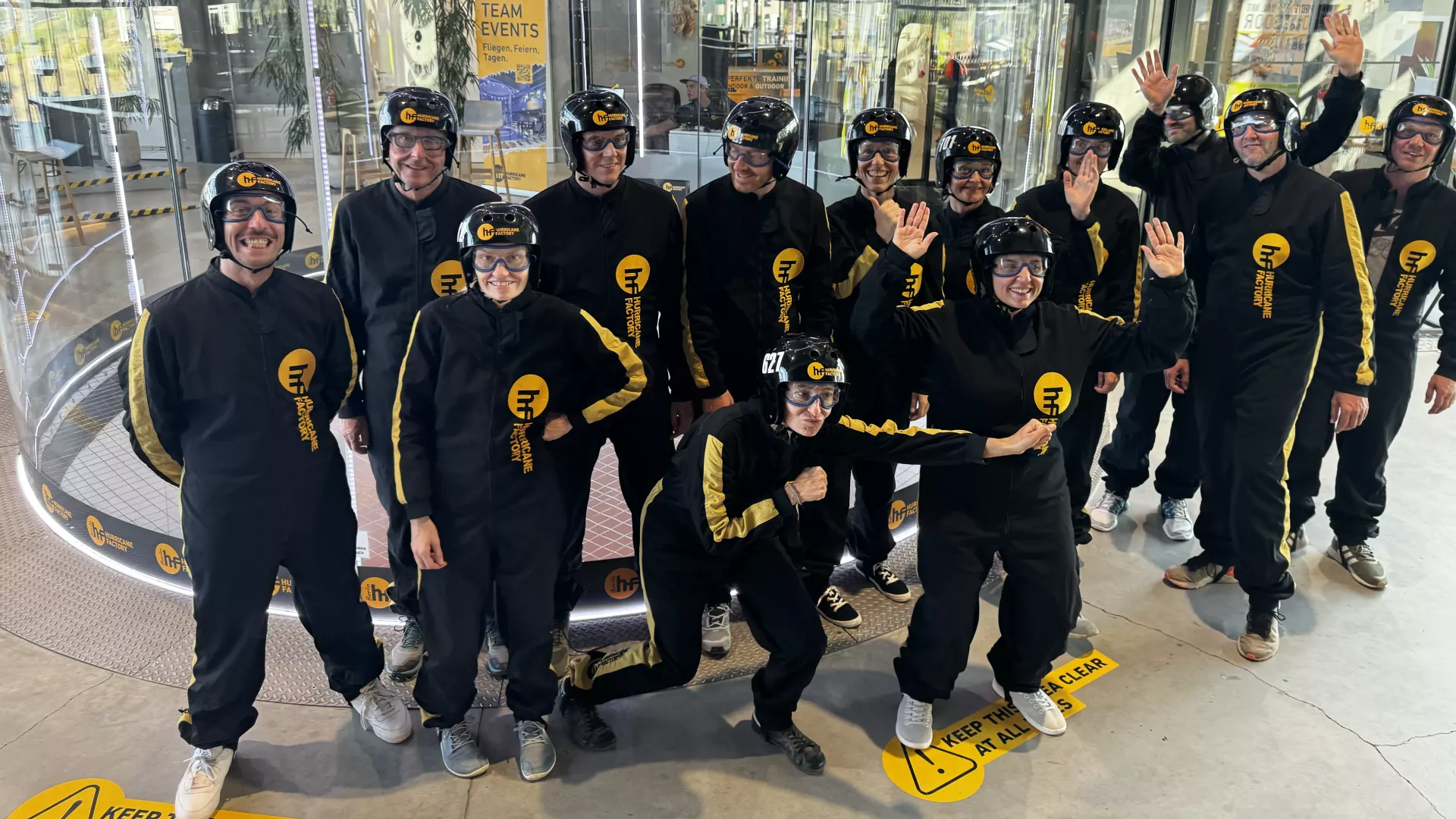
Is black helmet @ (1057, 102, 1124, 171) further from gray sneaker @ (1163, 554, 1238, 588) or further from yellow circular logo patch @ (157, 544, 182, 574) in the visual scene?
yellow circular logo patch @ (157, 544, 182, 574)

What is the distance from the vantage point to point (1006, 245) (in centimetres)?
325

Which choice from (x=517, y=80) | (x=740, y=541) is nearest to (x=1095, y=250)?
(x=740, y=541)

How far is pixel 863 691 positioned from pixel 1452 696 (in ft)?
7.43

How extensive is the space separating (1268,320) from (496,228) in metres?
2.99

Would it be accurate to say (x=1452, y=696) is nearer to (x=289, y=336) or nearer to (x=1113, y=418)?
(x=1113, y=418)

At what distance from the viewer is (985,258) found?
3.30 m

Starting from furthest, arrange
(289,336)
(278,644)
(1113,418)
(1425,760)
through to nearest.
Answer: (1113,418) → (278,644) → (1425,760) → (289,336)

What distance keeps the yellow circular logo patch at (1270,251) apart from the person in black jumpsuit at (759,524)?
4.74ft

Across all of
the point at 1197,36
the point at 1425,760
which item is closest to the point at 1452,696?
the point at 1425,760

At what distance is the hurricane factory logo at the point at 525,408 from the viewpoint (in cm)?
317

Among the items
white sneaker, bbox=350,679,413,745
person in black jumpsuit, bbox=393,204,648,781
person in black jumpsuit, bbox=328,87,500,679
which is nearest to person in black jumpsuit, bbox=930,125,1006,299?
person in black jumpsuit, bbox=393,204,648,781

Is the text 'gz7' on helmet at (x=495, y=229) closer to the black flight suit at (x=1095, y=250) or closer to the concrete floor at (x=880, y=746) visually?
the concrete floor at (x=880, y=746)

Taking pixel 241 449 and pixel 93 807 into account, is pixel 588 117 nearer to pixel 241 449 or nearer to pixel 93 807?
pixel 241 449

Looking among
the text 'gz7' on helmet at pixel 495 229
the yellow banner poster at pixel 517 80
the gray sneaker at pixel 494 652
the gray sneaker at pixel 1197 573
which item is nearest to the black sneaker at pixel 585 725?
the gray sneaker at pixel 494 652
